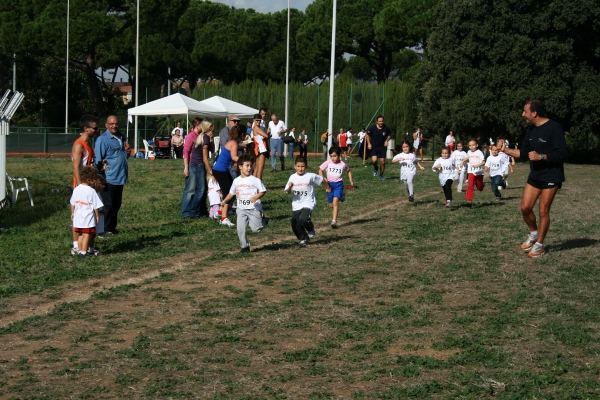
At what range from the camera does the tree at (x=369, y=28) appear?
59.5m

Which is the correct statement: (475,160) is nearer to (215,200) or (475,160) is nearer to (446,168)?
(446,168)

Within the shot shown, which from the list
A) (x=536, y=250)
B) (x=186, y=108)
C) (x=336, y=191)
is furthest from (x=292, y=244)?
(x=186, y=108)

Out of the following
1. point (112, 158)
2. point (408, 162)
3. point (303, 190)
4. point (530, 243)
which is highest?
point (112, 158)

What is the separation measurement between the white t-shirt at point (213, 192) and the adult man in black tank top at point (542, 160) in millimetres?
6030

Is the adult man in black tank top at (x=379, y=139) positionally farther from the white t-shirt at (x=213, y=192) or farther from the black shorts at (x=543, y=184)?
the black shorts at (x=543, y=184)

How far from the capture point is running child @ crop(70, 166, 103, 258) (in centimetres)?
1098

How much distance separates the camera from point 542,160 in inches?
424

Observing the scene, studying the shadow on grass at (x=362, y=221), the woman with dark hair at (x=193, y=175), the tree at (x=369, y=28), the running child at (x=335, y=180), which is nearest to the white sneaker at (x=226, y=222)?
the woman with dark hair at (x=193, y=175)

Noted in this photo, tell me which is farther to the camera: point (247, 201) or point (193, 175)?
point (193, 175)

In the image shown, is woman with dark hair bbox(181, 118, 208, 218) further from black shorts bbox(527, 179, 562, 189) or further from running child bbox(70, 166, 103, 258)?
black shorts bbox(527, 179, 562, 189)

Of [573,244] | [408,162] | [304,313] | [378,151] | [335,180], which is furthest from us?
[378,151]

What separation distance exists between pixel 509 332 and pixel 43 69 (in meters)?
59.3

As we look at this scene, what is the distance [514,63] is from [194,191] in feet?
93.5

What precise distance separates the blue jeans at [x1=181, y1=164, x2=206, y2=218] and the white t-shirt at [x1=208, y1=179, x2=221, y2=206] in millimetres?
148
